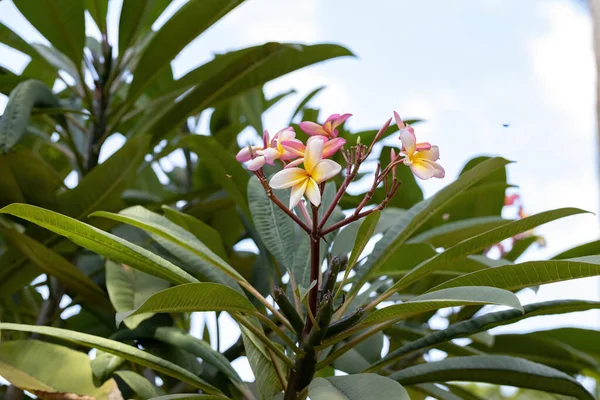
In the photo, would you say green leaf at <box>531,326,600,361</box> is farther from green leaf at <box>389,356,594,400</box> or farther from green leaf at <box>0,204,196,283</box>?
green leaf at <box>0,204,196,283</box>

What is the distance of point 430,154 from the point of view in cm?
81

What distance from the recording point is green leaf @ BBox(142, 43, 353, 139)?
1251mm

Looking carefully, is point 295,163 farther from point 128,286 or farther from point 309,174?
point 128,286

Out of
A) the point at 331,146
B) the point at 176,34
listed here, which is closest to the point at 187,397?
the point at 331,146

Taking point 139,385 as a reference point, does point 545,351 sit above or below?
above

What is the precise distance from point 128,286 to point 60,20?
51cm

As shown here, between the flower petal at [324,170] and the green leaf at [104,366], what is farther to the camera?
the green leaf at [104,366]

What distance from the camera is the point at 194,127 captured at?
1848 millimetres

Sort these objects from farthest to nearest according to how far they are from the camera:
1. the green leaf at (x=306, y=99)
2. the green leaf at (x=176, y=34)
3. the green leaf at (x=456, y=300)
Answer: the green leaf at (x=306, y=99) → the green leaf at (x=176, y=34) → the green leaf at (x=456, y=300)

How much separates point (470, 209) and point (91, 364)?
800 millimetres

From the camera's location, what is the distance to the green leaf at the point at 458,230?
1.16 m

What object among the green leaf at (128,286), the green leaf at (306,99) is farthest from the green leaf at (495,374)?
the green leaf at (306,99)

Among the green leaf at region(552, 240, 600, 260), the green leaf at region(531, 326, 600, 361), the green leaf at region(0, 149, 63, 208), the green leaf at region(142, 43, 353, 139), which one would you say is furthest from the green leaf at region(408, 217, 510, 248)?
the green leaf at region(0, 149, 63, 208)

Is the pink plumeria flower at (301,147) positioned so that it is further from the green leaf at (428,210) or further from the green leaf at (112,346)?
the green leaf at (112,346)
